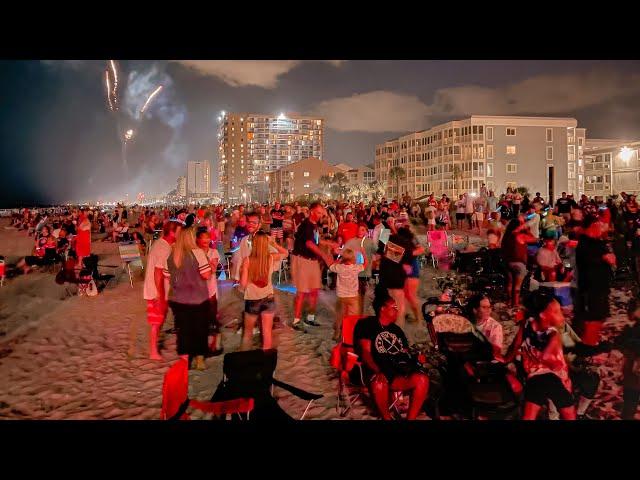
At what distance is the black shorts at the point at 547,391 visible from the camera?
145 inches

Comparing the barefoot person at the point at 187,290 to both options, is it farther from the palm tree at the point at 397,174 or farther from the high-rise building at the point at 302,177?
the high-rise building at the point at 302,177

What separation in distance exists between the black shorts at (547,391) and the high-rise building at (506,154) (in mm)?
51887

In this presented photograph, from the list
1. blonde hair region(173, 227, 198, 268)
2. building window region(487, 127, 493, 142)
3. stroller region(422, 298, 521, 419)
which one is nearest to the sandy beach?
stroller region(422, 298, 521, 419)

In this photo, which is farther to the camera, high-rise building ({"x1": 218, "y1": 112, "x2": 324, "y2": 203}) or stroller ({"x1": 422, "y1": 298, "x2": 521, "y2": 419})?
high-rise building ({"x1": 218, "y1": 112, "x2": 324, "y2": 203})

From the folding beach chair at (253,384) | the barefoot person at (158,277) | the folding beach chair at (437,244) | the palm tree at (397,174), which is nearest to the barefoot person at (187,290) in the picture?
the barefoot person at (158,277)

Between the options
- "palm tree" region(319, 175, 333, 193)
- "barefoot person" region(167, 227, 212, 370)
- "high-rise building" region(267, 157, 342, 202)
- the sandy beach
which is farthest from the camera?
"high-rise building" region(267, 157, 342, 202)

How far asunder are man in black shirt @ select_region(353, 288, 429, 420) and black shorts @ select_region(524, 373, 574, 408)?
0.87 m

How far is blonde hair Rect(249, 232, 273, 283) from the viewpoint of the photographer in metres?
5.09

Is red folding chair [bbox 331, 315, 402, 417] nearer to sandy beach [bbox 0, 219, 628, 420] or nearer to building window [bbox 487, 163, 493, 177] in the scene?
sandy beach [bbox 0, 219, 628, 420]

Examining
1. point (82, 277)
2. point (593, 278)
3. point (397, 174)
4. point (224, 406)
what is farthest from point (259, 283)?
point (397, 174)

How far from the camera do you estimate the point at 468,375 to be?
391 cm
